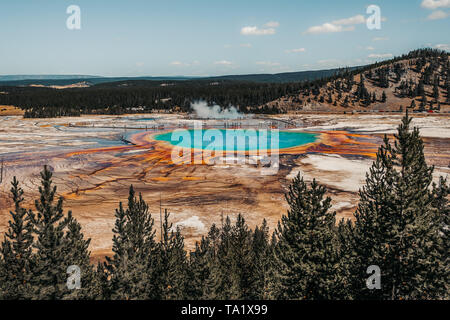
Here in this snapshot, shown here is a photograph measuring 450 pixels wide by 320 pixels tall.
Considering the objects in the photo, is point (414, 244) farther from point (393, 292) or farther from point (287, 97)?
point (287, 97)

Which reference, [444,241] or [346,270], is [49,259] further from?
[444,241]

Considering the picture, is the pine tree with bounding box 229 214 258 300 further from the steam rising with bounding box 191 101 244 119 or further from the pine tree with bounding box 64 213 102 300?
the steam rising with bounding box 191 101 244 119

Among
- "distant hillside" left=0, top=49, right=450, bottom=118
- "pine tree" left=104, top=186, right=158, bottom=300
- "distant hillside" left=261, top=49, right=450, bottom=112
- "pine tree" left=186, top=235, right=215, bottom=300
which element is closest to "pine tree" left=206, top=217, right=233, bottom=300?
"pine tree" left=186, top=235, right=215, bottom=300

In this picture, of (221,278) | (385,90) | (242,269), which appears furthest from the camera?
(385,90)

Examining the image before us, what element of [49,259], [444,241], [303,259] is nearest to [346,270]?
[303,259]

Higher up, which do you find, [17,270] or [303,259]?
[303,259]
